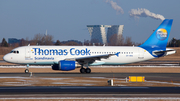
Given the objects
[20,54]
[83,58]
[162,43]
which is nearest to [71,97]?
[83,58]

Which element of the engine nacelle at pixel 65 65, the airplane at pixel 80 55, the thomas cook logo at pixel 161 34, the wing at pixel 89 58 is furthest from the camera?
the thomas cook logo at pixel 161 34

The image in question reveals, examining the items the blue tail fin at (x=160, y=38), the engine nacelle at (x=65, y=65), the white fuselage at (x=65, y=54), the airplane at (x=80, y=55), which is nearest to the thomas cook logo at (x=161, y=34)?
the blue tail fin at (x=160, y=38)

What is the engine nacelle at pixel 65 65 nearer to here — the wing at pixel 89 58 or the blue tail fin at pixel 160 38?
the wing at pixel 89 58

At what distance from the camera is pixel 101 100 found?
1577 cm

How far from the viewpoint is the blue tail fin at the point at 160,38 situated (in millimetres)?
40938

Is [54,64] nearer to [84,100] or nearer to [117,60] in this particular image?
[117,60]

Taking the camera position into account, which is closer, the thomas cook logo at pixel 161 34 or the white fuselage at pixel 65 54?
the white fuselage at pixel 65 54

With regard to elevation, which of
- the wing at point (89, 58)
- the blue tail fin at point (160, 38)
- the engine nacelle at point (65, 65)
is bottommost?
the engine nacelle at point (65, 65)

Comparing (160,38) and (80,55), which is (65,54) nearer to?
(80,55)

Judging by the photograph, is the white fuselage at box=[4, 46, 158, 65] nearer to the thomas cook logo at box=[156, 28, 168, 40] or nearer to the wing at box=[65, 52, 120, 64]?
the wing at box=[65, 52, 120, 64]

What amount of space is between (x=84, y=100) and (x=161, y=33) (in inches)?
1144

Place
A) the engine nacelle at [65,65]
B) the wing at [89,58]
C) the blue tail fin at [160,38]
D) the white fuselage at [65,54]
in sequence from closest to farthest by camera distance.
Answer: the engine nacelle at [65,65]
the wing at [89,58]
the white fuselage at [65,54]
the blue tail fin at [160,38]

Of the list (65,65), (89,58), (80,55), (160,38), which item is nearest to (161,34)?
(160,38)

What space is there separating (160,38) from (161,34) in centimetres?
69
